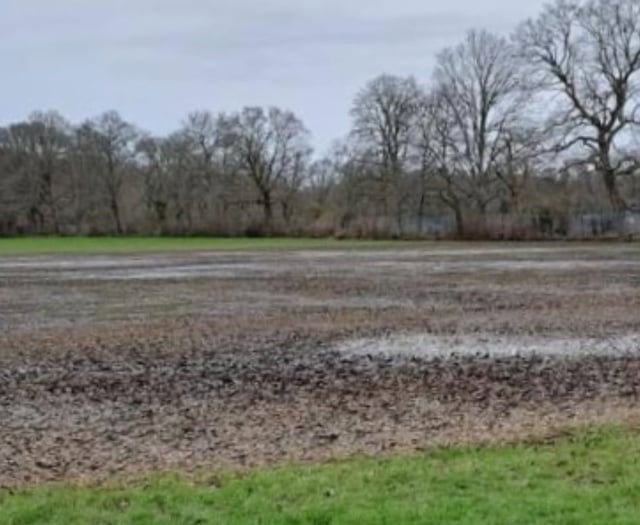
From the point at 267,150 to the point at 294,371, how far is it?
71978mm

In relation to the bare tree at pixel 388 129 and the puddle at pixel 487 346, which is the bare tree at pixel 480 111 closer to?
the bare tree at pixel 388 129

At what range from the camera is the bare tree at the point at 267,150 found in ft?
264

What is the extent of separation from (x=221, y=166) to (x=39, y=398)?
239 feet

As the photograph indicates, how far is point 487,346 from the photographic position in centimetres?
1327

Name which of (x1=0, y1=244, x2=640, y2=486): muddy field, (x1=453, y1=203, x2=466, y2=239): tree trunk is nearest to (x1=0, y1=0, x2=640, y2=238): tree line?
(x1=453, y1=203, x2=466, y2=239): tree trunk

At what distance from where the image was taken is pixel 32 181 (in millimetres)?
82688

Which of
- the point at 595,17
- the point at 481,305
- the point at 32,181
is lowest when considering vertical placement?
the point at 481,305

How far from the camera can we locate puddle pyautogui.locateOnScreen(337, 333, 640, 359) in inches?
494

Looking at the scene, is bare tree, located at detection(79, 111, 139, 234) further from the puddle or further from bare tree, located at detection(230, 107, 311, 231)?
the puddle

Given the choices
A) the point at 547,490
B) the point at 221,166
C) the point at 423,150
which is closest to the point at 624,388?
the point at 547,490

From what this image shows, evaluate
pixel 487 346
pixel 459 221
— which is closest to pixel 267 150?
pixel 459 221

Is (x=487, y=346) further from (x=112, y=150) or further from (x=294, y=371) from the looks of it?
(x=112, y=150)

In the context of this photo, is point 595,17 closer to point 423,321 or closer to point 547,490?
point 423,321

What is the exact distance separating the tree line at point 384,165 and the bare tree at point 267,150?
11 cm
